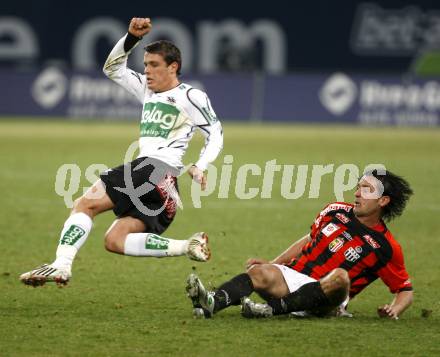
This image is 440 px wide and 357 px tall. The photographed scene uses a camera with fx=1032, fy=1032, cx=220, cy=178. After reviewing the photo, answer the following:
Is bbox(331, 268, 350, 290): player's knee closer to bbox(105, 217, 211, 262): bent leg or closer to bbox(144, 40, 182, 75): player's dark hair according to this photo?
bbox(105, 217, 211, 262): bent leg

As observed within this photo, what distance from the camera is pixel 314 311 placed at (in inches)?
Answer: 281

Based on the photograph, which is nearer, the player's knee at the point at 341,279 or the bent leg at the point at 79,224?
the player's knee at the point at 341,279

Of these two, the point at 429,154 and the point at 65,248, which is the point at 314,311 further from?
the point at 429,154

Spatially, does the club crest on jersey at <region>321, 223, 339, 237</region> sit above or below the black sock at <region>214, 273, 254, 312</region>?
above

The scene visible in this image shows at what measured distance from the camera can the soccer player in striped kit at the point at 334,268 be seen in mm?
6949

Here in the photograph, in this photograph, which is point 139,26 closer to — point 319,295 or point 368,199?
point 368,199

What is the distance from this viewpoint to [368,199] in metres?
7.29

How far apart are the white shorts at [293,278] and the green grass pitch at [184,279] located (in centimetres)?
24

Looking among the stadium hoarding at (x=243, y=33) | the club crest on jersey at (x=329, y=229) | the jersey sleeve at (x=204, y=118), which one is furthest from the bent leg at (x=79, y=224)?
the stadium hoarding at (x=243, y=33)

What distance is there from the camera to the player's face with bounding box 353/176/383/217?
729cm

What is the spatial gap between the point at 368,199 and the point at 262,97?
22175mm

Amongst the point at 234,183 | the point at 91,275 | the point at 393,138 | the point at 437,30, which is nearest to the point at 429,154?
the point at 393,138

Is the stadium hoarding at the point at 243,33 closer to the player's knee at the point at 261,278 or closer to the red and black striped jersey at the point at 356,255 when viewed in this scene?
the red and black striped jersey at the point at 356,255

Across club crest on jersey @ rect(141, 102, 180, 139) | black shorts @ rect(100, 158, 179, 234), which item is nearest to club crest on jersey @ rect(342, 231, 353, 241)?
black shorts @ rect(100, 158, 179, 234)
